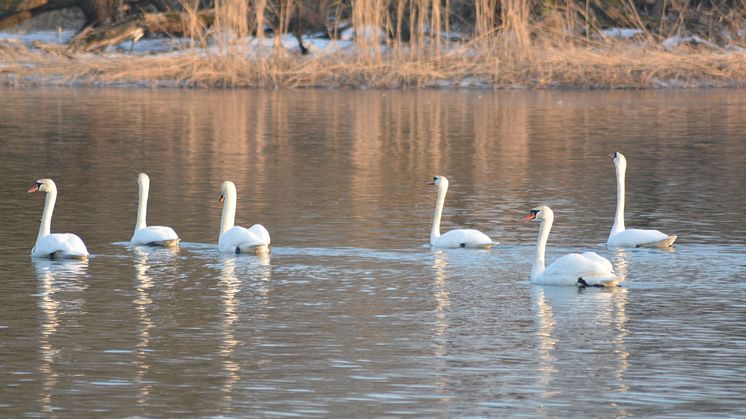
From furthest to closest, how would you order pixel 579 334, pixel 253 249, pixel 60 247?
pixel 253 249, pixel 60 247, pixel 579 334

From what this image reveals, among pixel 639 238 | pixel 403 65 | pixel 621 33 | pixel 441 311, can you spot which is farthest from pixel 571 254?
pixel 621 33

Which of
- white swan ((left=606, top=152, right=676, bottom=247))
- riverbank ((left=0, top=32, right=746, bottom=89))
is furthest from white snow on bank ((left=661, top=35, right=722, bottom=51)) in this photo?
white swan ((left=606, top=152, right=676, bottom=247))

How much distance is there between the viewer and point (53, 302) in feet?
34.1

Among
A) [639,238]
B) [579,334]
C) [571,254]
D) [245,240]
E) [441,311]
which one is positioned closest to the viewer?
[579,334]

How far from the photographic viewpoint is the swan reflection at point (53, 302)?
822 centimetres

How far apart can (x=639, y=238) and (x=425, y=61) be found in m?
21.2

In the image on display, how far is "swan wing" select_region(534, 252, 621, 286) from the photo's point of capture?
35.7 feet

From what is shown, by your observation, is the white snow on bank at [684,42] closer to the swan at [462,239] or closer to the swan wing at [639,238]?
the swan wing at [639,238]

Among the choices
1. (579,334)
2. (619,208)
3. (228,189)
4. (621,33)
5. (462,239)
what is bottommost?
(579,334)

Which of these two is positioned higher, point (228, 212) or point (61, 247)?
point (228, 212)

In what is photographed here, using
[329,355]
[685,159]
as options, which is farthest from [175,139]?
[329,355]

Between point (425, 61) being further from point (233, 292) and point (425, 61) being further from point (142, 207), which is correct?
point (233, 292)

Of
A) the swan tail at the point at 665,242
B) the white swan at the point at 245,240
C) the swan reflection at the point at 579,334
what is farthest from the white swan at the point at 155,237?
the swan tail at the point at 665,242

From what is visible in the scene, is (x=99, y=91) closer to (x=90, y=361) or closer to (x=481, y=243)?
(x=481, y=243)
